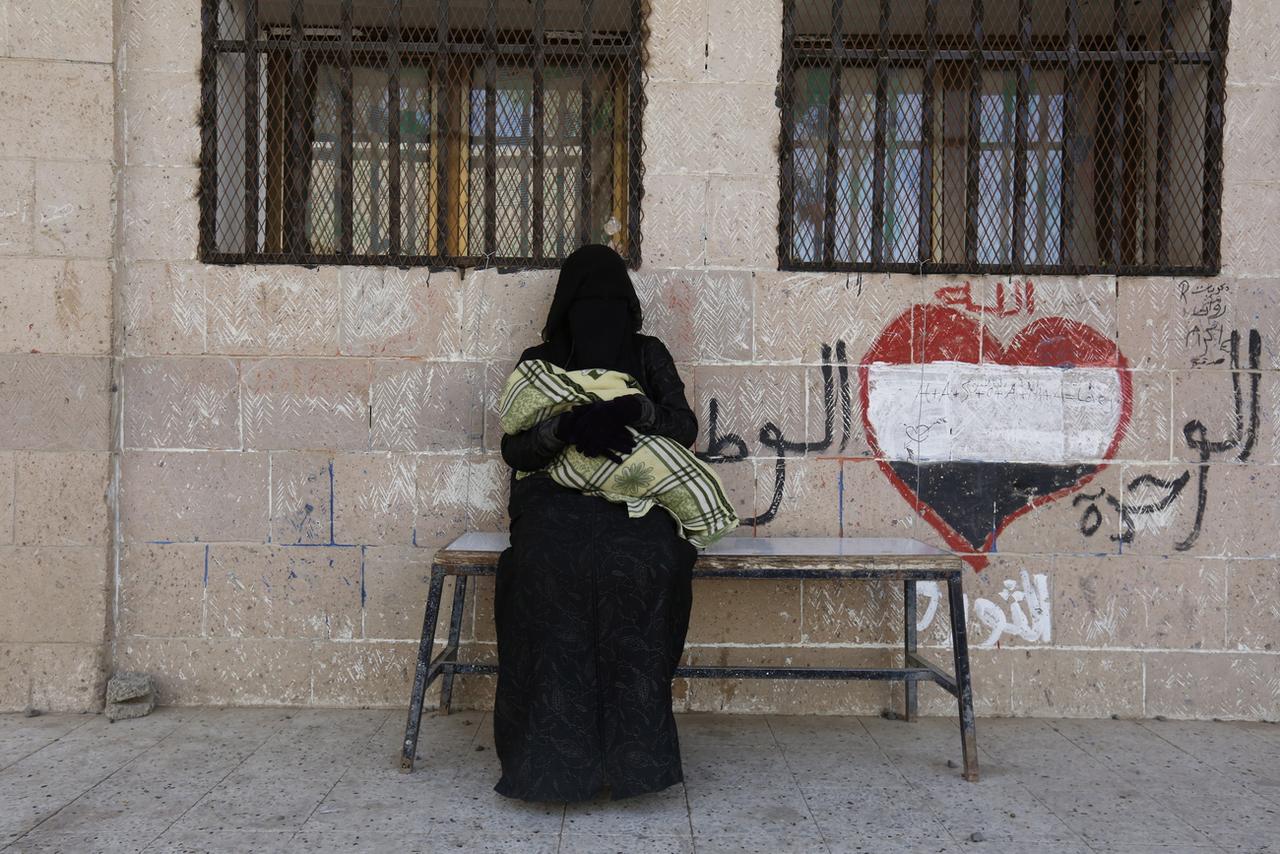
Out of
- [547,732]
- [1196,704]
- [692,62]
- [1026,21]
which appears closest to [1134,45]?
[1026,21]

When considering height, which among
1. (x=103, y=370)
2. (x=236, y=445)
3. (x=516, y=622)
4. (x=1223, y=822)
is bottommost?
(x=1223, y=822)

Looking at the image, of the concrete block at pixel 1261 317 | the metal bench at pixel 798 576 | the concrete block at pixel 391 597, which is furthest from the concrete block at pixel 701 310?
the concrete block at pixel 1261 317

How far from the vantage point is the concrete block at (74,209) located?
376cm

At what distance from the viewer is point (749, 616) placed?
3.87m

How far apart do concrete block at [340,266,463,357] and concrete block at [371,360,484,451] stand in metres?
0.07

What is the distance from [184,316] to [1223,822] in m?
3.90

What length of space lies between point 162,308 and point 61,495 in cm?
79

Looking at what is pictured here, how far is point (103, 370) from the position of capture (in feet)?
12.4

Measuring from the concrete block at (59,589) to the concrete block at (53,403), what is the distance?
40cm

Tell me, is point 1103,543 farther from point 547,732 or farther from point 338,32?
point 338,32

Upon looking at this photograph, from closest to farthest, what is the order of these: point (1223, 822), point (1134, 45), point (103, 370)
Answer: point (1223, 822), point (103, 370), point (1134, 45)

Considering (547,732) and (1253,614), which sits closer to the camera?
(547,732)

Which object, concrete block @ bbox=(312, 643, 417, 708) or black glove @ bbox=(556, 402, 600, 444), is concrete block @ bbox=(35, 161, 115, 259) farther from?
black glove @ bbox=(556, 402, 600, 444)

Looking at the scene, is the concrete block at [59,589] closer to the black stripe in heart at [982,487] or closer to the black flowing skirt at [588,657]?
the black flowing skirt at [588,657]
